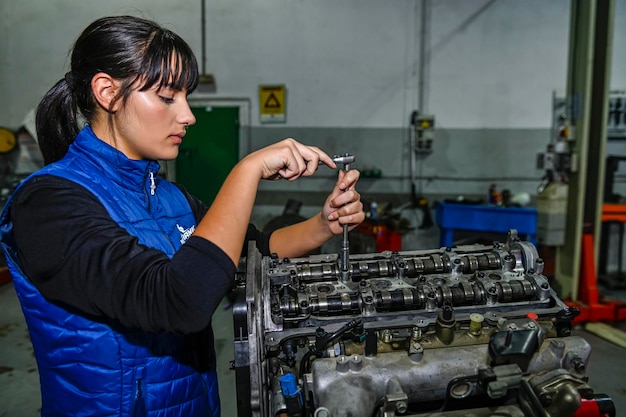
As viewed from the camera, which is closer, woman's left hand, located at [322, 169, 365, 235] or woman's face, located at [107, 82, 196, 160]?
woman's face, located at [107, 82, 196, 160]

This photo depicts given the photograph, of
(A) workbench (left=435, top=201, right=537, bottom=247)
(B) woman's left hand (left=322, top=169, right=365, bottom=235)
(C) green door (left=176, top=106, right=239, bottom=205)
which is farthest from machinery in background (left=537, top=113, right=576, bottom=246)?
(C) green door (left=176, top=106, right=239, bottom=205)

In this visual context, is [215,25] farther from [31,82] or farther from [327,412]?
[327,412]

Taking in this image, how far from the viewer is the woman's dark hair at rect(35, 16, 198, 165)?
2.72 ft

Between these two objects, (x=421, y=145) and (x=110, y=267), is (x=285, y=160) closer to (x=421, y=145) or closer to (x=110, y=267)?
(x=110, y=267)

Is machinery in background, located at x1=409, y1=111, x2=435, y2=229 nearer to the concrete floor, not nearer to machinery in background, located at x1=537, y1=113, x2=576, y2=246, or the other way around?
machinery in background, located at x1=537, y1=113, x2=576, y2=246

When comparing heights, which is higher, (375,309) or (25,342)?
(375,309)

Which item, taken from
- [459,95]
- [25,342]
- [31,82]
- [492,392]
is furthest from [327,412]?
[31,82]

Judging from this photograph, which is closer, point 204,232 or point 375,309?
point 204,232

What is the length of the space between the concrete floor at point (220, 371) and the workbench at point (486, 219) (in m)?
1.09

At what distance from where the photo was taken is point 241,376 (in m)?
0.87

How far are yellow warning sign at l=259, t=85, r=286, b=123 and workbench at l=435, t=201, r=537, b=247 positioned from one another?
6.58ft

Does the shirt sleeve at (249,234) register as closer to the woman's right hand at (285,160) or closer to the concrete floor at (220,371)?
the woman's right hand at (285,160)

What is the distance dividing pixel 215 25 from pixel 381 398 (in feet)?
14.9

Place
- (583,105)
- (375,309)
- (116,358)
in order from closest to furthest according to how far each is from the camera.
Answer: (116,358), (375,309), (583,105)
